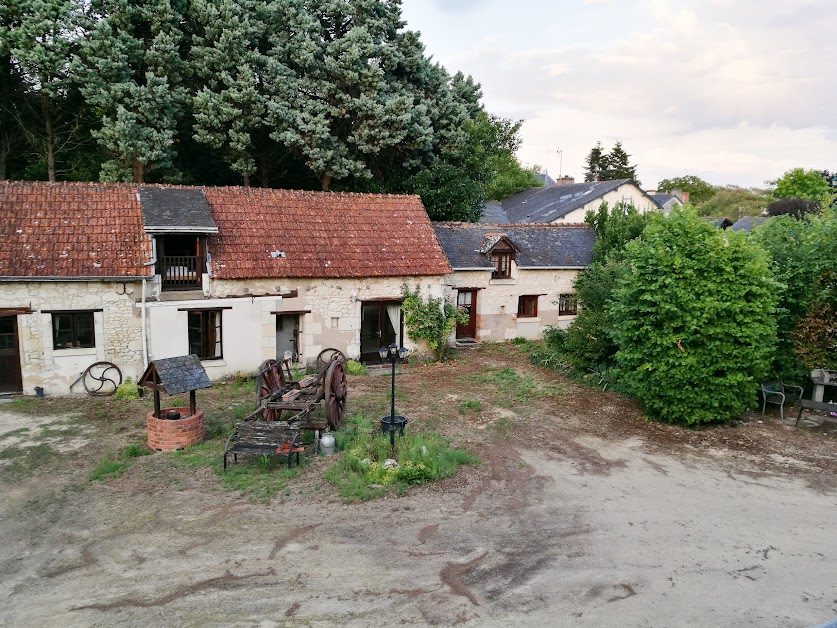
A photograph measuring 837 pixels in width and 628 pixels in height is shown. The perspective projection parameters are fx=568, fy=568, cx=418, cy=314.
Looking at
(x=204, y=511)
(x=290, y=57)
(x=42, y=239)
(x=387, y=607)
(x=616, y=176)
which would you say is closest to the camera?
(x=387, y=607)

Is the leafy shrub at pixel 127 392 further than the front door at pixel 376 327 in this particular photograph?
No

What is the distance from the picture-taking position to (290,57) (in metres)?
22.3

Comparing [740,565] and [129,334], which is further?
[129,334]

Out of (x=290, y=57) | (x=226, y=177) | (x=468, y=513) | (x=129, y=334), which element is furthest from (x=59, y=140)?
(x=468, y=513)

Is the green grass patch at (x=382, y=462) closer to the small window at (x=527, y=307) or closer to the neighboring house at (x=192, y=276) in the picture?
the neighboring house at (x=192, y=276)

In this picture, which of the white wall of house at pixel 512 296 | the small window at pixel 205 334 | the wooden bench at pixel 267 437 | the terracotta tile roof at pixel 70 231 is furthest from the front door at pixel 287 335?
the wooden bench at pixel 267 437

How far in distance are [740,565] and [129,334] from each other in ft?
45.4

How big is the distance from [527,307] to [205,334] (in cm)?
1254

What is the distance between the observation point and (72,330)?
14.0 metres

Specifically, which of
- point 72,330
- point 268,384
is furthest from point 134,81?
point 268,384

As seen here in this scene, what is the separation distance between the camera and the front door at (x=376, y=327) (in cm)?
1794

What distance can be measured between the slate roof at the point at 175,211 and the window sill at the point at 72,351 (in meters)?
3.32

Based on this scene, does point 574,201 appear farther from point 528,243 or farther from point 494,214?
point 528,243

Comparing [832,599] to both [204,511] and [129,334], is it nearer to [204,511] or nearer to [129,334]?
[204,511]
